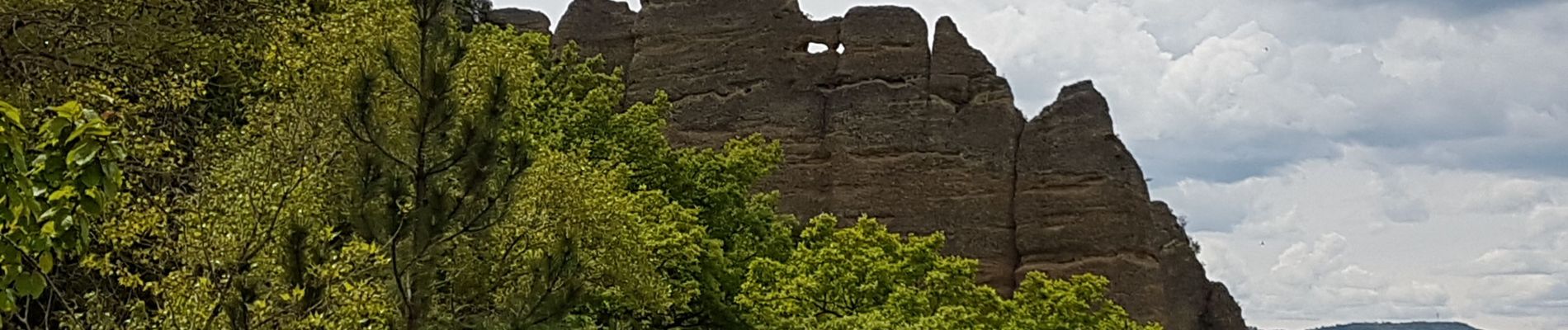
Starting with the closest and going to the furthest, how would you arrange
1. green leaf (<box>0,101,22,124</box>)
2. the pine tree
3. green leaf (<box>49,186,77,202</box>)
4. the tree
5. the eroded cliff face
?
green leaf (<box>0,101,22,124</box>) < green leaf (<box>49,186,77,202</box>) < the tree < the pine tree < the eroded cliff face

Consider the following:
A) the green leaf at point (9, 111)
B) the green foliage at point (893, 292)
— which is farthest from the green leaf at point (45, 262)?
the green foliage at point (893, 292)

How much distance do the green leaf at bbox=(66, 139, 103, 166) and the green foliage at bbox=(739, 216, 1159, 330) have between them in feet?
50.2

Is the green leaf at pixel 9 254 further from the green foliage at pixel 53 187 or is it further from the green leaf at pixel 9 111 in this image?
the green leaf at pixel 9 111

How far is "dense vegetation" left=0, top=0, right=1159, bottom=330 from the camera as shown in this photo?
9.86 m

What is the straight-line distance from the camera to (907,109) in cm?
3819

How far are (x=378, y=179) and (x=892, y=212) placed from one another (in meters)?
27.4

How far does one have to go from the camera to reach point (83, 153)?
4789mm

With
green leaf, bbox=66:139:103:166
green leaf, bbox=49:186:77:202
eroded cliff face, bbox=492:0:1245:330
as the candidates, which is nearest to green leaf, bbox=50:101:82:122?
green leaf, bbox=66:139:103:166

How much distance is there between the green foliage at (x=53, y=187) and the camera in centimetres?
475

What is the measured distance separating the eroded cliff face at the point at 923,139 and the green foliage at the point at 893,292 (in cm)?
1209

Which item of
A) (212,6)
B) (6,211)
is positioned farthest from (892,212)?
(6,211)

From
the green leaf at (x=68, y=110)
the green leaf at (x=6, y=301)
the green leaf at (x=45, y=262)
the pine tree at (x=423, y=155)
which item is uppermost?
the pine tree at (x=423, y=155)

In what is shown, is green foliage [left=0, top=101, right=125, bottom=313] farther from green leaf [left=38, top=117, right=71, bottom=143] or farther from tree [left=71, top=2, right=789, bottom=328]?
tree [left=71, top=2, right=789, bottom=328]

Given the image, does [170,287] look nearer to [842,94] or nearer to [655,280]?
[655,280]
